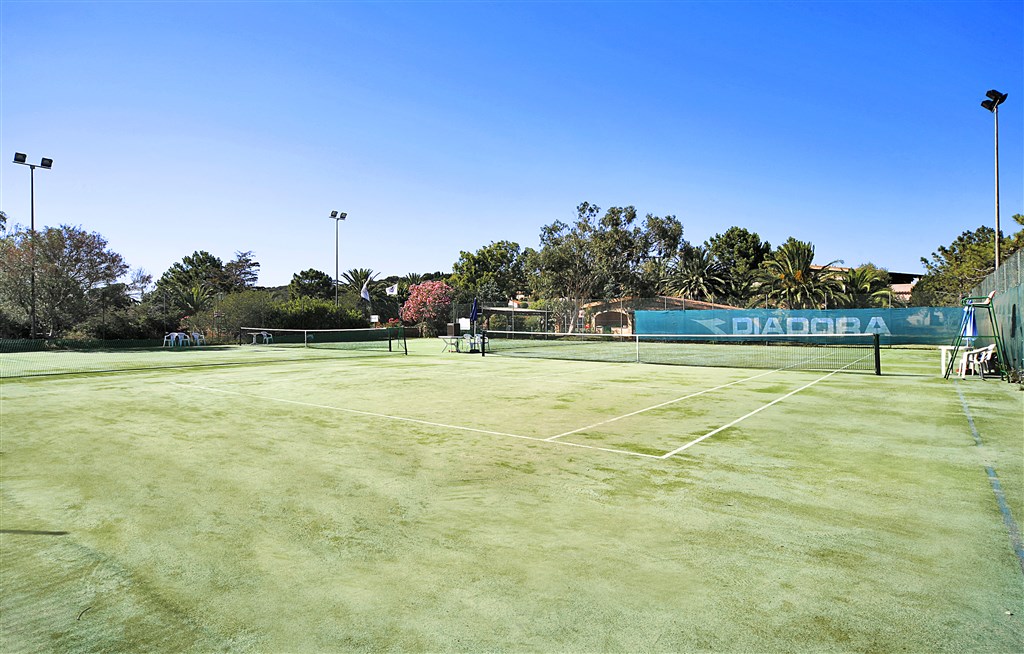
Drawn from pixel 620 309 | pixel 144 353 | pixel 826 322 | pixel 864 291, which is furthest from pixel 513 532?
pixel 864 291

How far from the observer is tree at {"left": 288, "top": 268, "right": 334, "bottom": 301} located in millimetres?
67312

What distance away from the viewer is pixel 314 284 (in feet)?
223

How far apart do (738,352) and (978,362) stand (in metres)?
11.4

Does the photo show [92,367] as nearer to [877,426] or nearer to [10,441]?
[10,441]

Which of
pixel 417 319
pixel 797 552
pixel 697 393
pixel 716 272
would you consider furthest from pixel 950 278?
pixel 797 552

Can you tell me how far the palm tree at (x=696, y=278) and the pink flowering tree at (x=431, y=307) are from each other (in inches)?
865

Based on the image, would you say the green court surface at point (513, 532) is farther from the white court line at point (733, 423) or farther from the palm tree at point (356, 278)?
the palm tree at point (356, 278)

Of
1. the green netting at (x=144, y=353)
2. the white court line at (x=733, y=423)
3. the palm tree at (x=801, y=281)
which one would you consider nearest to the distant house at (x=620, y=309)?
the palm tree at (x=801, y=281)

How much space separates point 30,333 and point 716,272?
5458 centimetres

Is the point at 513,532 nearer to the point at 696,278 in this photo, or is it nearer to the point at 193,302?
the point at 193,302

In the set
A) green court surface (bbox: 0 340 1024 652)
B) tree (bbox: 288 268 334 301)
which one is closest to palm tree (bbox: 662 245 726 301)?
tree (bbox: 288 268 334 301)

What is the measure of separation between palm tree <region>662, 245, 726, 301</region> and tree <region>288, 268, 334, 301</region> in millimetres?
38573

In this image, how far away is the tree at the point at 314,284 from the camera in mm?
67312

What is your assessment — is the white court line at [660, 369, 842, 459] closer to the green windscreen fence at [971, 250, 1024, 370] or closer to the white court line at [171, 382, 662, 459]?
the white court line at [171, 382, 662, 459]
